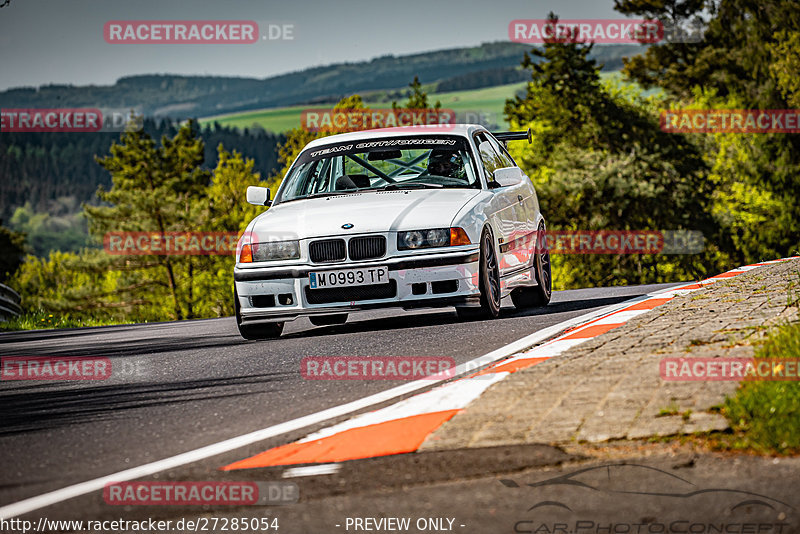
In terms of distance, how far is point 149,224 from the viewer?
60.1 metres

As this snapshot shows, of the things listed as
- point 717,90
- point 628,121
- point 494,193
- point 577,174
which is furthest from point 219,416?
point 717,90

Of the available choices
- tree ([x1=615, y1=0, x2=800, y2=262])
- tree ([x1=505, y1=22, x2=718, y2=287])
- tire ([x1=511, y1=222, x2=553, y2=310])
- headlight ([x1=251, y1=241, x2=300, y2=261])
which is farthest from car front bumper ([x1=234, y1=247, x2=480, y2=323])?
tree ([x1=615, y1=0, x2=800, y2=262])

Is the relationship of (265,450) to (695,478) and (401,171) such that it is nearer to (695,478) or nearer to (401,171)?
(695,478)

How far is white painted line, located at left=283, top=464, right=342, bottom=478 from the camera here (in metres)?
4.19

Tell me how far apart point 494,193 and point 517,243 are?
68 cm

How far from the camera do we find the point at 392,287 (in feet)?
28.9

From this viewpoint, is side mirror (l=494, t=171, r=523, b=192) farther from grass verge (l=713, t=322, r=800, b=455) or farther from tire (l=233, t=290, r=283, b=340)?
grass verge (l=713, t=322, r=800, b=455)

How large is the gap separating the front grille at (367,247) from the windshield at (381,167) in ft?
4.00

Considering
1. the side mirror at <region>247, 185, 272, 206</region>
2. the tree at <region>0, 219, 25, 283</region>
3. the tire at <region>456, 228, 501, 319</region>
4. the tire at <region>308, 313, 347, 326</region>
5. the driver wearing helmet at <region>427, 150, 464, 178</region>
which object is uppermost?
the driver wearing helmet at <region>427, 150, 464, 178</region>

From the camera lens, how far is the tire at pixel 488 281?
29.4 feet

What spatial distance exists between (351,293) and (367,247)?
1.36ft

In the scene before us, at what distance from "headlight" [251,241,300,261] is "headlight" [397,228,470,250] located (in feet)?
2.99

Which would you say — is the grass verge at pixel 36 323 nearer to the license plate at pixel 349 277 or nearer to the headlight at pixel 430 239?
the license plate at pixel 349 277

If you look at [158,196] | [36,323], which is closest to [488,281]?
[36,323]
